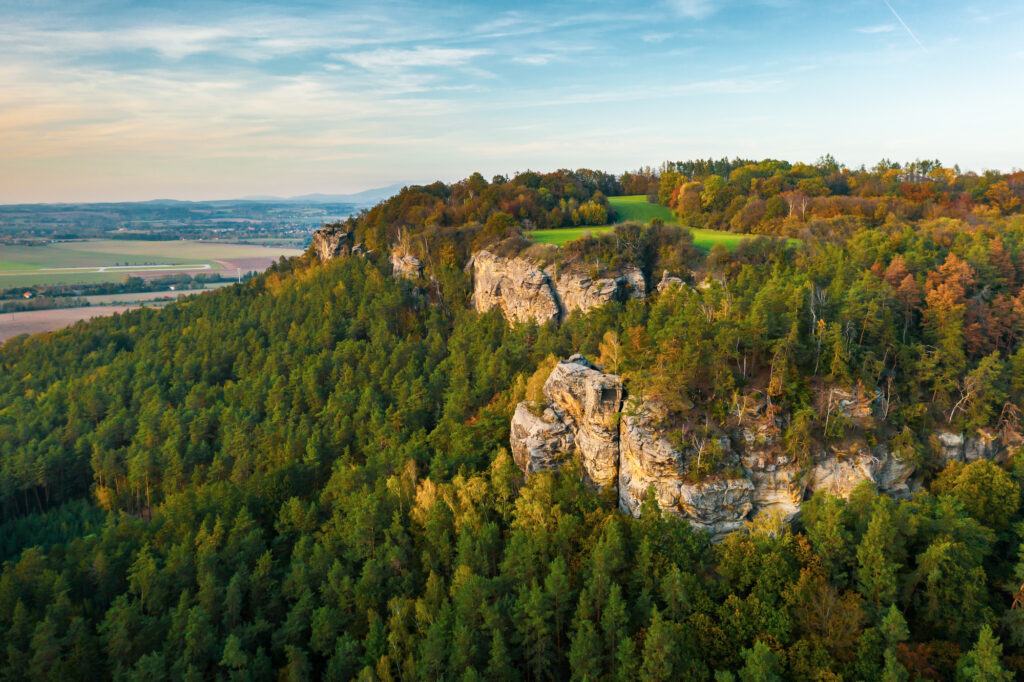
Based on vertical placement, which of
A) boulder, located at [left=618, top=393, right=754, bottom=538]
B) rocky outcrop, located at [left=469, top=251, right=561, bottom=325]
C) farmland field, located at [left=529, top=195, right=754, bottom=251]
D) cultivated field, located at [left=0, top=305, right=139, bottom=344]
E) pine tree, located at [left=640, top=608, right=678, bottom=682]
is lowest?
pine tree, located at [left=640, top=608, right=678, bottom=682]

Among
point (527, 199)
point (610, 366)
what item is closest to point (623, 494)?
point (610, 366)

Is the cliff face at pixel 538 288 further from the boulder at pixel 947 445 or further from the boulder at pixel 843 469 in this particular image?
the boulder at pixel 947 445

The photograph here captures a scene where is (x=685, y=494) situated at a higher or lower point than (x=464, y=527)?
higher

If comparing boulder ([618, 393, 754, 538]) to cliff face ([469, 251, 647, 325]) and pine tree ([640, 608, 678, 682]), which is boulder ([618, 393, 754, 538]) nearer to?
pine tree ([640, 608, 678, 682])

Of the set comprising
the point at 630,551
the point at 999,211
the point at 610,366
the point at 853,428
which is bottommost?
the point at 630,551

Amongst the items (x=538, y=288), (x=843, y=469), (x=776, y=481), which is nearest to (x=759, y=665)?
(x=776, y=481)

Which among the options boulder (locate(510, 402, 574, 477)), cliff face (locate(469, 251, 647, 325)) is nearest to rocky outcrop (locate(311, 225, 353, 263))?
cliff face (locate(469, 251, 647, 325))

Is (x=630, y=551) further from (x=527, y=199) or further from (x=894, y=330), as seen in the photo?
→ (x=527, y=199)
